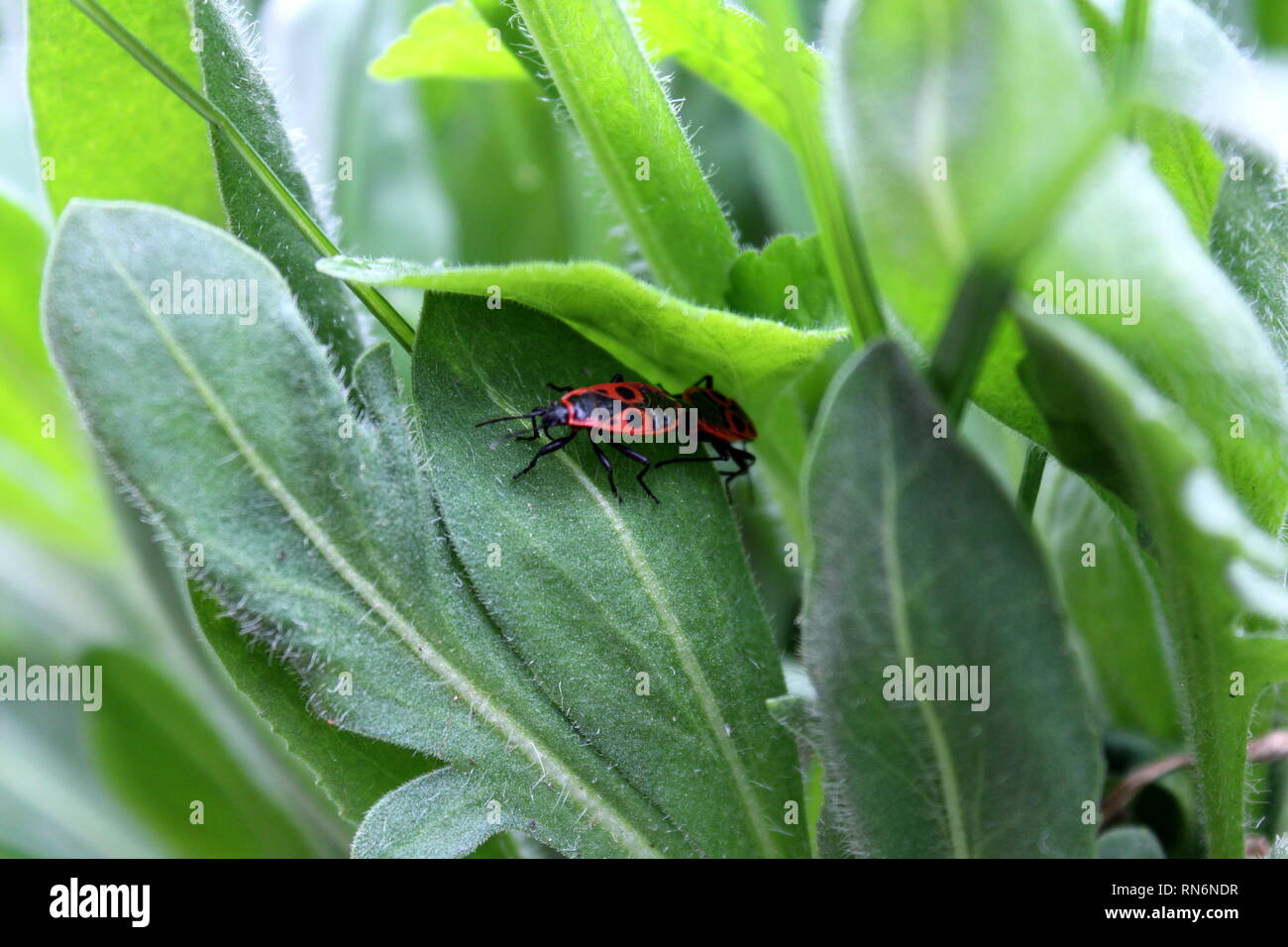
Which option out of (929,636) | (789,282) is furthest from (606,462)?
(929,636)

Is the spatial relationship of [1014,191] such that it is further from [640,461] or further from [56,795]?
[56,795]

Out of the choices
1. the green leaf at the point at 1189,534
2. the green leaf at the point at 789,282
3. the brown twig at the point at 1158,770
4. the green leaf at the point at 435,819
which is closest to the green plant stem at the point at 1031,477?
the green leaf at the point at 1189,534

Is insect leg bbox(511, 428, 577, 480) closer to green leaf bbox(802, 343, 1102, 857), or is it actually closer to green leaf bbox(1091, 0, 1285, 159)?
green leaf bbox(802, 343, 1102, 857)

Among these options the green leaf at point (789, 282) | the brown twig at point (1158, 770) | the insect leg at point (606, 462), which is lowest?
the brown twig at point (1158, 770)

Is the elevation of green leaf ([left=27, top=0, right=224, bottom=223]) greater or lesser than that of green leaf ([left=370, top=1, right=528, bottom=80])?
lesser

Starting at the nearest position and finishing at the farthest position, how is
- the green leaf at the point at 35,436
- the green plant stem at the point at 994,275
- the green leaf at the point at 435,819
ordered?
the green plant stem at the point at 994,275, the green leaf at the point at 435,819, the green leaf at the point at 35,436

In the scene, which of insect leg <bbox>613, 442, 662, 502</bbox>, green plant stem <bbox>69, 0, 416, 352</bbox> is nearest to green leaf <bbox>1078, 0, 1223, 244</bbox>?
insect leg <bbox>613, 442, 662, 502</bbox>

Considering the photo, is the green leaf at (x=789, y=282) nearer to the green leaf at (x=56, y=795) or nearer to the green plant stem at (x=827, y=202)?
the green plant stem at (x=827, y=202)
